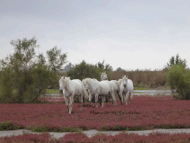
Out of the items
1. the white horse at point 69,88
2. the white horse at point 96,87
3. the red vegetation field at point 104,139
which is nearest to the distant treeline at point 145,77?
the white horse at point 96,87

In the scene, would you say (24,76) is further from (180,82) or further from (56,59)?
(180,82)

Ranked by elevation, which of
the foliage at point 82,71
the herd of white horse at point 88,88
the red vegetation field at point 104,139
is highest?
the foliage at point 82,71

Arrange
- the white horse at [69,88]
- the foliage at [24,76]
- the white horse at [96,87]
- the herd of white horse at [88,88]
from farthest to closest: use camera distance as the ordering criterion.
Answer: the foliage at [24,76] < the white horse at [96,87] < the herd of white horse at [88,88] < the white horse at [69,88]

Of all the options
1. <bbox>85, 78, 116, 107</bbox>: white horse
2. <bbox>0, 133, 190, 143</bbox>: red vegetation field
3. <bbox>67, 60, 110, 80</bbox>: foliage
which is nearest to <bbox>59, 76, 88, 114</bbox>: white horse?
<bbox>85, 78, 116, 107</bbox>: white horse

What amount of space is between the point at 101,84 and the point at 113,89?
2.43m

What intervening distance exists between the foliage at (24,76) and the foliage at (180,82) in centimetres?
1331

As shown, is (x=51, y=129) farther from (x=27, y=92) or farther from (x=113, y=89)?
(x=27, y=92)

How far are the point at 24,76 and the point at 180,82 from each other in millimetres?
16869

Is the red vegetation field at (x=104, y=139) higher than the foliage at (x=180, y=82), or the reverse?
the foliage at (x=180, y=82)

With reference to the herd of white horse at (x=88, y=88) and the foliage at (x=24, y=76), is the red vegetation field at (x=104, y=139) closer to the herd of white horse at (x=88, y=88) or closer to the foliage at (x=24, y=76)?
the herd of white horse at (x=88, y=88)

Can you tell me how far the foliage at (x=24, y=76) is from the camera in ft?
77.7

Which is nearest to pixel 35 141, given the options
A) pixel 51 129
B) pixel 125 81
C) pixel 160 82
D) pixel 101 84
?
pixel 51 129

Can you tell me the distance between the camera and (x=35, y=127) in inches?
381

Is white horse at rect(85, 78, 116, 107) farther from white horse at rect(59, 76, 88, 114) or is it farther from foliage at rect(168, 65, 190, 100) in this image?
foliage at rect(168, 65, 190, 100)
